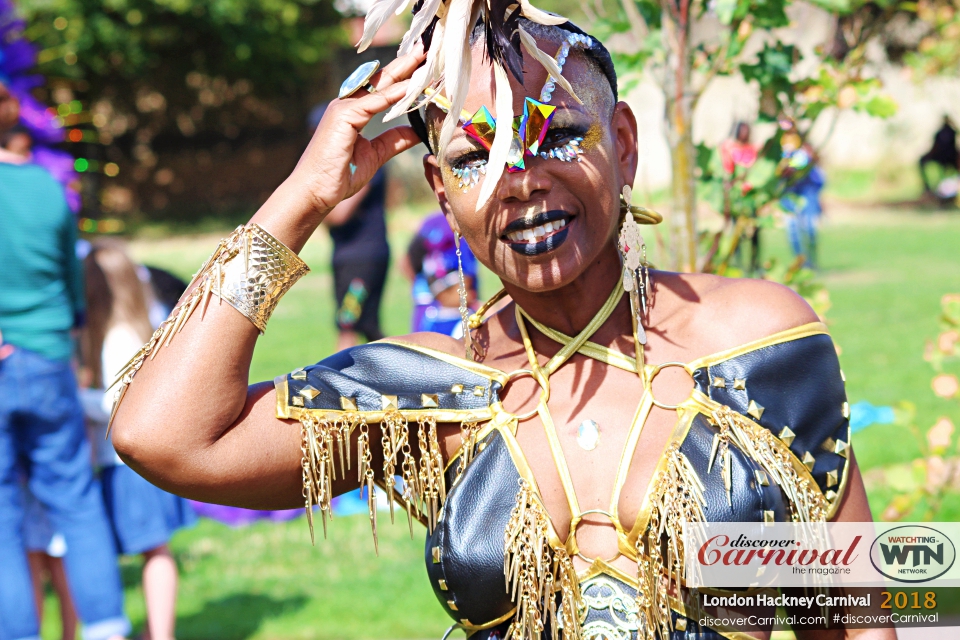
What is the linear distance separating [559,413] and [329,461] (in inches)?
17.9

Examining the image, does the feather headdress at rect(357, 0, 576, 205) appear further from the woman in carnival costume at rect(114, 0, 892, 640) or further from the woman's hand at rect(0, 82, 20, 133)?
the woman's hand at rect(0, 82, 20, 133)

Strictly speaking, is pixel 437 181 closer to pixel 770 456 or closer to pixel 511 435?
pixel 511 435

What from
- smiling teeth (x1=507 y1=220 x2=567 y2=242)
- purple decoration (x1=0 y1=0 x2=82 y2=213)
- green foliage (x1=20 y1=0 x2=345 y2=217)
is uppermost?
green foliage (x1=20 y1=0 x2=345 y2=217)

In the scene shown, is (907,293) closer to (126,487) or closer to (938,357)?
(938,357)

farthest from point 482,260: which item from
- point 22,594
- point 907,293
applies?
point 907,293

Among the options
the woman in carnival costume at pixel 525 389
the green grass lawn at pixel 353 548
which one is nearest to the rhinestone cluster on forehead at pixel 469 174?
the woman in carnival costume at pixel 525 389

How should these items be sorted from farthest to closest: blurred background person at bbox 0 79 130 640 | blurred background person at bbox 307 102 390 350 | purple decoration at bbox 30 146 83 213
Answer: blurred background person at bbox 307 102 390 350, purple decoration at bbox 30 146 83 213, blurred background person at bbox 0 79 130 640

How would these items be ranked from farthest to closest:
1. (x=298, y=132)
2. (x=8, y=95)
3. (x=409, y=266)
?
(x=298, y=132), (x=409, y=266), (x=8, y=95)

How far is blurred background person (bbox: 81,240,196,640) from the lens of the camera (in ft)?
14.5

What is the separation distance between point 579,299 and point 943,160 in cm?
2085

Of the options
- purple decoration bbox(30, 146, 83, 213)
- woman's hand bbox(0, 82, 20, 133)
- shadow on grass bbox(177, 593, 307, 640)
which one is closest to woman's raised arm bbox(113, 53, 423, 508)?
woman's hand bbox(0, 82, 20, 133)

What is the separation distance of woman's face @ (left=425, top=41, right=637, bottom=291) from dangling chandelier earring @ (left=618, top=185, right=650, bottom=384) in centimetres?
8

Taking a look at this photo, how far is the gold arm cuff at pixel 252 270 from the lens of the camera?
1.91 meters

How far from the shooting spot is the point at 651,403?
6.41ft
